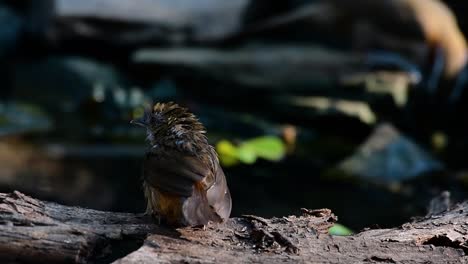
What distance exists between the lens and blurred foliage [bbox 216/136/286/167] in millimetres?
7344

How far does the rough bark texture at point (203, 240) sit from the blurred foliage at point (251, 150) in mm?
3821

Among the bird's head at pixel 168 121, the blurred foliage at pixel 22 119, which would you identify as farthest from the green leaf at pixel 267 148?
the bird's head at pixel 168 121

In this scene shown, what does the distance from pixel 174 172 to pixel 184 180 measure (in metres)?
0.08

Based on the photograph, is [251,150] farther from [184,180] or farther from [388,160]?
[184,180]

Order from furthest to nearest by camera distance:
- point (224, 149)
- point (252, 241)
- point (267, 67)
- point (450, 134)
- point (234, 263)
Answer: point (267, 67)
point (450, 134)
point (224, 149)
point (252, 241)
point (234, 263)

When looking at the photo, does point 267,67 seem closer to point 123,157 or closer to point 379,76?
point 379,76

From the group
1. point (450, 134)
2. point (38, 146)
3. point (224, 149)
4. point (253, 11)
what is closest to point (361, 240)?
point (224, 149)

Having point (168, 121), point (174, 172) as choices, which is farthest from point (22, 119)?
point (174, 172)

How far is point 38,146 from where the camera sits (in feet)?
26.8

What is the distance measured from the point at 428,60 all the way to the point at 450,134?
3.50ft

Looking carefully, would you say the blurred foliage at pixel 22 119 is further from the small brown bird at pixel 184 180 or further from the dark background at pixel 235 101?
the small brown bird at pixel 184 180

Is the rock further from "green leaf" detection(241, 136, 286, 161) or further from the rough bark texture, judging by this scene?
the rough bark texture

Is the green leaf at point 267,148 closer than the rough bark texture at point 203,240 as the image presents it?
No

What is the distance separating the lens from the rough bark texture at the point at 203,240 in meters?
2.79
